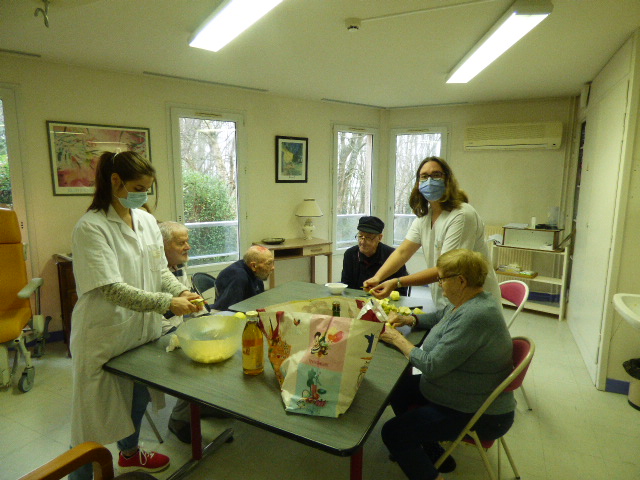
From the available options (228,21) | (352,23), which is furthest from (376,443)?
(228,21)

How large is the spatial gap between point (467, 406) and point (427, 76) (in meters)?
3.21

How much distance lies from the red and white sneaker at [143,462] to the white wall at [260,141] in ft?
7.45

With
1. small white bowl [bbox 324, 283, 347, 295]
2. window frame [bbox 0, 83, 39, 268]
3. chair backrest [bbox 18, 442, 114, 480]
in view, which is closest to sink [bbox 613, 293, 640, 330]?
small white bowl [bbox 324, 283, 347, 295]

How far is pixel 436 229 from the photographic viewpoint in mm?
2256

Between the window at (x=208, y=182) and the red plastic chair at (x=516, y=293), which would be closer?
the red plastic chair at (x=516, y=293)

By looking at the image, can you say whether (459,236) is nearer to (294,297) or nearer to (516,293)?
(516,293)

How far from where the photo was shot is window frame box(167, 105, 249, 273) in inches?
163

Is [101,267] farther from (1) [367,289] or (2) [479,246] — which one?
(2) [479,246]

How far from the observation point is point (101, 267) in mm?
1461

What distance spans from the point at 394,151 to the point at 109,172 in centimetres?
469

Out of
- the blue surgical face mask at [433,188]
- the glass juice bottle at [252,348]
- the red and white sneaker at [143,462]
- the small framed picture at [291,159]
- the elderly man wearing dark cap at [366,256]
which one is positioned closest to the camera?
the glass juice bottle at [252,348]

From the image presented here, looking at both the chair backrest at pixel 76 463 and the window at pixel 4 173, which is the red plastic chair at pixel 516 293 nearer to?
the chair backrest at pixel 76 463

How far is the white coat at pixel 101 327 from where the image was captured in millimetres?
1466

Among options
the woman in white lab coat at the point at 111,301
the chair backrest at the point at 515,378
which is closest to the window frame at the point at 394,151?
the chair backrest at the point at 515,378
